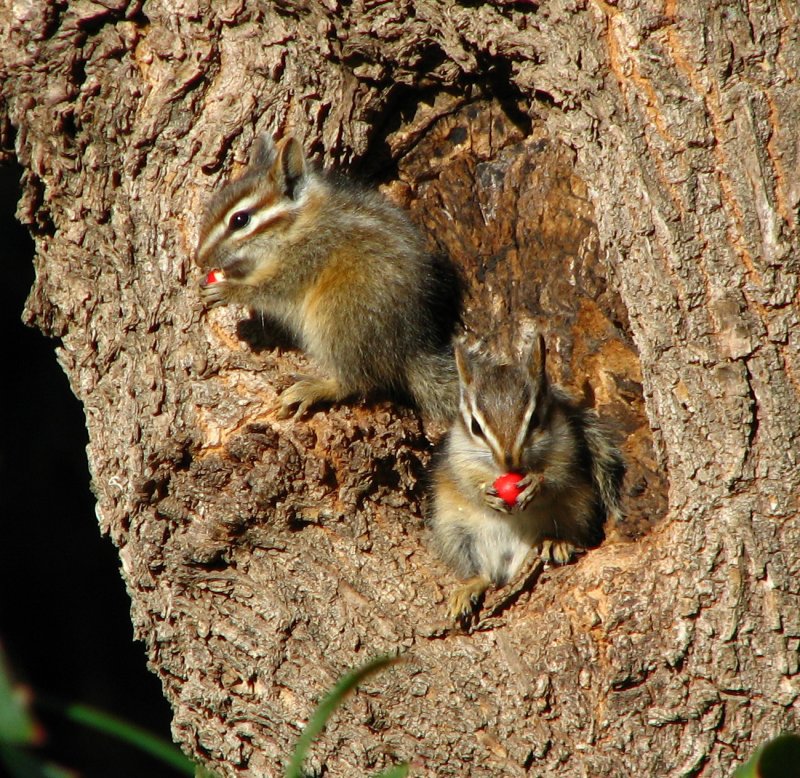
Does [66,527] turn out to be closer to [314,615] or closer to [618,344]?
[314,615]

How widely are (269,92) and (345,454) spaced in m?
1.46

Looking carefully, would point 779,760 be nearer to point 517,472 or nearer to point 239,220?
point 517,472

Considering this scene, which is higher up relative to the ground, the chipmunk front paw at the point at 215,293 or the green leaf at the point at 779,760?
the chipmunk front paw at the point at 215,293

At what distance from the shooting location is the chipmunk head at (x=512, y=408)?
150 inches

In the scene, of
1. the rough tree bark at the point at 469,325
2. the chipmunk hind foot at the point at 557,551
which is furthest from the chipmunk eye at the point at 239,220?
the chipmunk hind foot at the point at 557,551

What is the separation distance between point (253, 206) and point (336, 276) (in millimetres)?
447

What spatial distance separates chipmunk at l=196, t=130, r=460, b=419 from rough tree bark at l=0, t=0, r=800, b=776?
0.41ft

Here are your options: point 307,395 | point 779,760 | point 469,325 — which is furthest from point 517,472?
point 779,760

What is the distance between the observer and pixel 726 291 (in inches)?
119

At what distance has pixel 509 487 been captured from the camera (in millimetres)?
3867

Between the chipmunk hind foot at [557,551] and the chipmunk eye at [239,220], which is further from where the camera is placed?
the chipmunk eye at [239,220]

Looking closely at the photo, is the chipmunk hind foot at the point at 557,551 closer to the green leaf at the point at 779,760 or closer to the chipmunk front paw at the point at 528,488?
the chipmunk front paw at the point at 528,488

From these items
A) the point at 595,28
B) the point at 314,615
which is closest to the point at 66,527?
the point at 314,615

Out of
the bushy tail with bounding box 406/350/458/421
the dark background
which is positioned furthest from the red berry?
the dark background
